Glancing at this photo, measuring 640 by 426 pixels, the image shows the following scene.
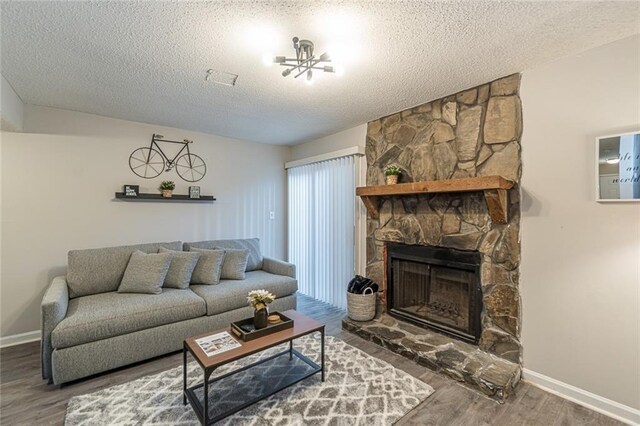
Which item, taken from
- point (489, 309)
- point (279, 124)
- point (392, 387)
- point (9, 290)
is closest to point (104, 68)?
point (279, 124)

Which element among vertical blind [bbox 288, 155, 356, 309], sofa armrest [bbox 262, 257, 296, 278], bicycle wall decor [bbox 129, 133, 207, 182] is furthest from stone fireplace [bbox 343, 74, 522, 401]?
bicycle wall decor [bbox 129, 133, 207, 182]

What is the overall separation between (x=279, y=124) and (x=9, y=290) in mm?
3308

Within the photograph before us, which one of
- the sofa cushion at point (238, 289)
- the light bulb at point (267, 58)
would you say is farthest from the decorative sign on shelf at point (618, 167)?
the sofa cushion at point (238, 289)

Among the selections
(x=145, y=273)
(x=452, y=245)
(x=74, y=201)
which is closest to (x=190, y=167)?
(x=74, y=201)

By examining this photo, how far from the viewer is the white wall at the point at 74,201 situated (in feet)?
9.55

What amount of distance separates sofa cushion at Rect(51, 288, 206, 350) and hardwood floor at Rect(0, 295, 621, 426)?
0.33 metres

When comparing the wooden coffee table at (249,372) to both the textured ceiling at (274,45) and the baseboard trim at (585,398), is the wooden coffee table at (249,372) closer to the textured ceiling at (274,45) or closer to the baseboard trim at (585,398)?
the baseboard trim at (585,398)

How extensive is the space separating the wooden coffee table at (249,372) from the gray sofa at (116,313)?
633mm

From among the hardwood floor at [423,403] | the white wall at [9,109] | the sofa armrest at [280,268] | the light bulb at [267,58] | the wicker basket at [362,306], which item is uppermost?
the light bulb at [267,58]

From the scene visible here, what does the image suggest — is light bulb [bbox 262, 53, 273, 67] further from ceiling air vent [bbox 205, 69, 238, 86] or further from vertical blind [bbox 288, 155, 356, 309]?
vertical blind [bbox 288, 155, 356, 309]

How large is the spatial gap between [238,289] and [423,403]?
2.00 metres

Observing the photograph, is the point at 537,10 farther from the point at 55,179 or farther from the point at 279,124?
the point at 55,179

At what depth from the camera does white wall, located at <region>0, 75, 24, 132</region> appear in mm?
2383

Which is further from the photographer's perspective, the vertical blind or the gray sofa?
the vertical blind
